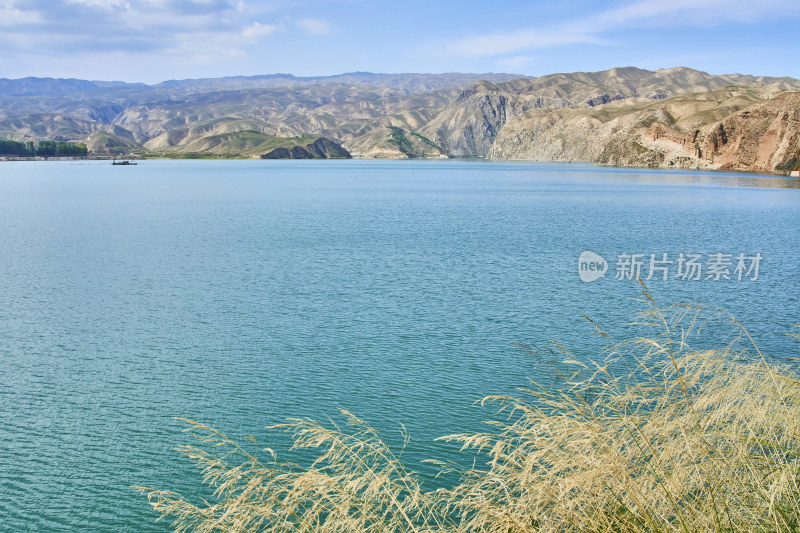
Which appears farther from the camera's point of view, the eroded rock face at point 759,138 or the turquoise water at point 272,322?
the eroded rock face at point 759,138

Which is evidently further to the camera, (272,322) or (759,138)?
(759,138)

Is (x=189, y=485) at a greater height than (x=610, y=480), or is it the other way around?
(x=610, y=480)

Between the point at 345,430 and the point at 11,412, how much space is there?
11183 millimetres

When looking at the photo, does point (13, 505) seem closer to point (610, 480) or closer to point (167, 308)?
point (610, 480)

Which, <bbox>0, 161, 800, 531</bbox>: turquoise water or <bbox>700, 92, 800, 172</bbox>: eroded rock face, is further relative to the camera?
<bbox>700, 92, 800, 172</bbox>: eroded rock face

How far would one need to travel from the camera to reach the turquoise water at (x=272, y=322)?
16766 millimetres

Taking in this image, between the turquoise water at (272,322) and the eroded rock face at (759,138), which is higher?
the eroded rock face at (759,138)

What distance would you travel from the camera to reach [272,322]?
2845 centimetres

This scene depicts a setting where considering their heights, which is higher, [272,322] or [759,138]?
[759,138]

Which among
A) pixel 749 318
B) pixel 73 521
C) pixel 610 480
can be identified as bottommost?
pixel 73 521

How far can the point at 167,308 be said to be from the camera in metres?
30.4

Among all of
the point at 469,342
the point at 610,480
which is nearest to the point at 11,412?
the point at 469,342

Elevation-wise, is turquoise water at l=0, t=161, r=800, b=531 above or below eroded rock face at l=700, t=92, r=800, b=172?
below

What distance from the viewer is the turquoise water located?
1677 cm
